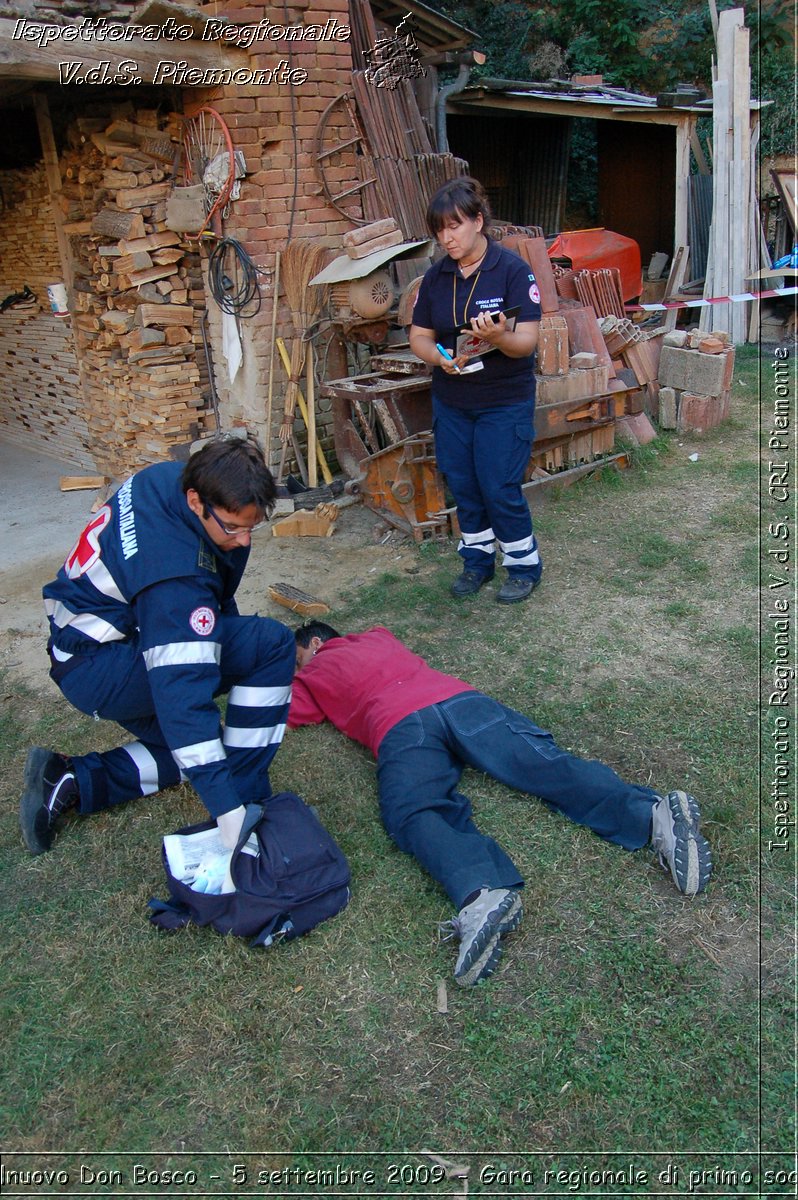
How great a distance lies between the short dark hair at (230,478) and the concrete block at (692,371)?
5.35 metres

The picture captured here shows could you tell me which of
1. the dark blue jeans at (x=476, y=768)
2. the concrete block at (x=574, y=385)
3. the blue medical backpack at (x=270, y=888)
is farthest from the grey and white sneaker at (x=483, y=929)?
the concrete block at (x=574, y=385)

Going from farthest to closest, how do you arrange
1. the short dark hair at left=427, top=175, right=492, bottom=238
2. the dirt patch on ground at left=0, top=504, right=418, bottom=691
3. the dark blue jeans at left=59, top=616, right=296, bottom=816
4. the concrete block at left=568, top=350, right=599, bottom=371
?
the concrete block at left=568, top=350, right=599, bottom=371
the dirt patch on ground at left=0, top=504, right=418, bottom=691
the short dark hair at left=427, top=175, right=492, bottom=238
the dark blue jeans at left=59, top=616, right=296, bottom=816

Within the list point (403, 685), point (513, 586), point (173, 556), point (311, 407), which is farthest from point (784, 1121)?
point (311, 407)

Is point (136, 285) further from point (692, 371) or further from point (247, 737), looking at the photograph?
point (247, 737)

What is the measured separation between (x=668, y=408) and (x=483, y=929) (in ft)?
18.1

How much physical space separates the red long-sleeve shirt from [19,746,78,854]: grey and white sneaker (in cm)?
88

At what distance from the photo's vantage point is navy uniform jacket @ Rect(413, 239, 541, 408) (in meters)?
4.27

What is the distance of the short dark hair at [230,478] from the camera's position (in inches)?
94.3

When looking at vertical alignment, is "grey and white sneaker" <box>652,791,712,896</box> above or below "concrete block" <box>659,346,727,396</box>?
below

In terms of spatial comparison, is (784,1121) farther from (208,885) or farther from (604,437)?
(604,437)

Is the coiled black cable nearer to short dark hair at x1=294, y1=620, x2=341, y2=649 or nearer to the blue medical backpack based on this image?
short dark hair at x1=294, y1=620, x2=341, y2=649

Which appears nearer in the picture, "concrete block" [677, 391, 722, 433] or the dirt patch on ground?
the dirt patch on ground

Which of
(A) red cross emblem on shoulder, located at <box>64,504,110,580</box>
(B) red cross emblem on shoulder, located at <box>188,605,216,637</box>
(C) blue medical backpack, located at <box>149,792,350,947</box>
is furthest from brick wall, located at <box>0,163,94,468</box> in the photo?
(C) blue medical backpack, located at <box>149,792,350,947</box>

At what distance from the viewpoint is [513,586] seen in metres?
4.69
